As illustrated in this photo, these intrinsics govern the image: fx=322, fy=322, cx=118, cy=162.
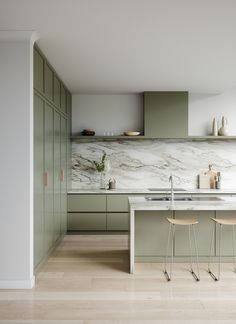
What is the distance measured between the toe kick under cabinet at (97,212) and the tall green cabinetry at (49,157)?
0.18 meters

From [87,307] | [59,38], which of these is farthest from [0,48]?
[87,307]

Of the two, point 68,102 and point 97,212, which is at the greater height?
point 68,102

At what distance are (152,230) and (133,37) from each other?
2.27 metres

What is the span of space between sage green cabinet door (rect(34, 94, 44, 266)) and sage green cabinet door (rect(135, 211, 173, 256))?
1.17 metres

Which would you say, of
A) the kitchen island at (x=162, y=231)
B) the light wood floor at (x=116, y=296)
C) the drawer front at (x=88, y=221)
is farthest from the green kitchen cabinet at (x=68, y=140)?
the kitchen island at (x=162, y=231)

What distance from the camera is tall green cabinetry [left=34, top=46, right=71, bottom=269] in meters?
3.55

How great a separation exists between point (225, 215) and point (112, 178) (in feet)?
8.31

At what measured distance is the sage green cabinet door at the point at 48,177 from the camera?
13.1ft

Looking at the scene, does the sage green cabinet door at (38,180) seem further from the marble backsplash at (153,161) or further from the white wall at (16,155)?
the marble backsplash at (153,161)

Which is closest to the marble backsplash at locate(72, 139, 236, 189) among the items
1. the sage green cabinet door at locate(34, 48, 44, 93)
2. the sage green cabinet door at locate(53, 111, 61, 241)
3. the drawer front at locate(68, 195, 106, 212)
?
the drawer front at locate(68, 195, 106, 212)

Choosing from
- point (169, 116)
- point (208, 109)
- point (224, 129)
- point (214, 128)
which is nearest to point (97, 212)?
point (169, 116)

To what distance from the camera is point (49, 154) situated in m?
4.20

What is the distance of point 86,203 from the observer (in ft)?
18.3

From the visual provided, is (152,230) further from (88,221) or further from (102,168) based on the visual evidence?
(102,168)
